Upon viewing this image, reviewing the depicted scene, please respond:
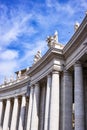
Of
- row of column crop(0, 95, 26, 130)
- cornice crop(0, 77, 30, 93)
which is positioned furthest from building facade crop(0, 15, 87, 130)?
cornice crop(0, 77, 30, 93)

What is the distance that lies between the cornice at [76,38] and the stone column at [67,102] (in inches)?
162

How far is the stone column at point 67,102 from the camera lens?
37312 millimetres

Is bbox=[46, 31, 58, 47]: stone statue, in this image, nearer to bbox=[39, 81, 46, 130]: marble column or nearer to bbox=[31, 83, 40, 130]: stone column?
bbox=[39, 81, 46, 130]: marble column

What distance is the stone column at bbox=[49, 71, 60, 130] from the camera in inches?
1480

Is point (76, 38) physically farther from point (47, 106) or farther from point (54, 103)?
point (47, 106)

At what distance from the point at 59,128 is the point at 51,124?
1906 millimetres

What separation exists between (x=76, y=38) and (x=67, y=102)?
11012mm

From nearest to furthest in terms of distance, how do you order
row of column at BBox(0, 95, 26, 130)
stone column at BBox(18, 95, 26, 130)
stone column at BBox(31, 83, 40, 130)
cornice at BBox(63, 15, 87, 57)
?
cornice at BBox(63, 15, 87, 57) → stone column at BBox(31, 83, 40, 130) → stone column at BBox(18, 95, 26, 130) → row of column at BBox(0, 95, 26, 130)

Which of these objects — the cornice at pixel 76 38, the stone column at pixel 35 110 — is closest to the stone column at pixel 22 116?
the stone column at pixel 35 110

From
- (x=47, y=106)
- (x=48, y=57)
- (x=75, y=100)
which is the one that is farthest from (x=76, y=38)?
(x=47, y=106)

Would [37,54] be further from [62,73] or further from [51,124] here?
[51,124]

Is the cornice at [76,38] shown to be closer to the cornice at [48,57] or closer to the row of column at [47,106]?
the cornice at [48,57]

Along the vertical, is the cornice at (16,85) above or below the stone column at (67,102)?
above

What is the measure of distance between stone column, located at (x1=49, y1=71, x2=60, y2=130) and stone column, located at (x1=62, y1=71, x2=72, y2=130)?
1050mm
